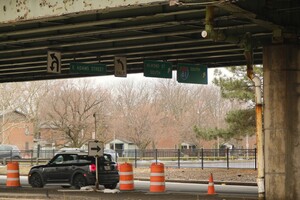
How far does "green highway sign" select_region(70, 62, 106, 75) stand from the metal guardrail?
14086 mm

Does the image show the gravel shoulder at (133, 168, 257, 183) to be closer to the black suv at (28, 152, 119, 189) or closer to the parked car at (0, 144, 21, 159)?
the black suv at (28, 152, 119, 189)

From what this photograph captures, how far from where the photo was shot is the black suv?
81.3 feet

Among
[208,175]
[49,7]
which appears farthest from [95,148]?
[208,175]

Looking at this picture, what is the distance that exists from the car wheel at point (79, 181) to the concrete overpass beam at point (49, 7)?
9482 mm

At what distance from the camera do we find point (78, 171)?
25.0m

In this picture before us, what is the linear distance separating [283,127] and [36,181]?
12.6 meters

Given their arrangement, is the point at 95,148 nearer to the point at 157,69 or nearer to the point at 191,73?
the point at 157,69

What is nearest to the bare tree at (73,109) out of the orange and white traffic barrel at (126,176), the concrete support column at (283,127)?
the orange and white traffic barrel at (126,176)

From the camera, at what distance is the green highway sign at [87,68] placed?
31031 millimetres

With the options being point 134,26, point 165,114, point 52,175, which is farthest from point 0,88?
point 134,26

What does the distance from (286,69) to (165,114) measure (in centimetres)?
7276

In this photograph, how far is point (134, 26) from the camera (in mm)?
20953

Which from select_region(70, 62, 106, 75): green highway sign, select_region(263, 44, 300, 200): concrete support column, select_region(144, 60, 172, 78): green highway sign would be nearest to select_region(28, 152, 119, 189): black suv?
select_region(70, 62, 106, 75): green highway sign

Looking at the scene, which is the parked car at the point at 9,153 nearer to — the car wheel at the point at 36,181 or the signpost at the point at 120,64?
the signpost at the point at 120,64
